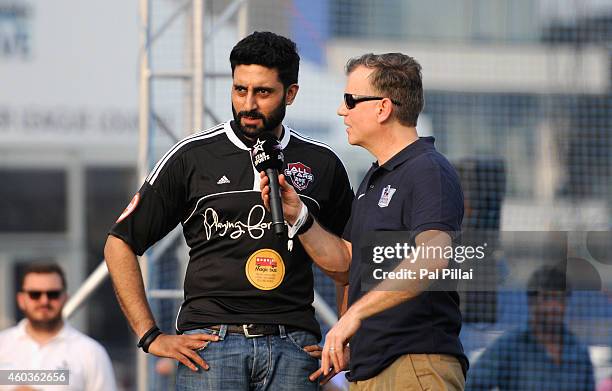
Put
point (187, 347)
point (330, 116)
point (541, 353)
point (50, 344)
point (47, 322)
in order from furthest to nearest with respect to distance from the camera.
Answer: point (330, 116)
point (541, 353)
point (47, 322)
point (50, 344)
point (187, 347)

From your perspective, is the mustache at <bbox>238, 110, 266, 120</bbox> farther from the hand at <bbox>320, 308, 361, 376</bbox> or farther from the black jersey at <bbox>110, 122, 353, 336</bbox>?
the hand at <bbox>320, 308, 361, 376</bbox>

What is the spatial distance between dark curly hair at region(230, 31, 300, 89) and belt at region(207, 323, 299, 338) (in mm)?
757

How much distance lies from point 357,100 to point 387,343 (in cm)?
75

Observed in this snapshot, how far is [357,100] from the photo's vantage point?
365 cm

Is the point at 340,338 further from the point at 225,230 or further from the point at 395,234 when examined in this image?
the point at 225,230

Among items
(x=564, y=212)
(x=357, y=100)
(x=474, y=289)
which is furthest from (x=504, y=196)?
(x=357, y=100)

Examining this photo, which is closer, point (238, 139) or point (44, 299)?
point (238, 139)

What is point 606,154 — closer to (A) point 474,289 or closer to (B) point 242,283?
(A) point 474,289

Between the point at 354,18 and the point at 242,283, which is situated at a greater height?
the point at 354,18

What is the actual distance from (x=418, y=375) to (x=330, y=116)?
4909 mm

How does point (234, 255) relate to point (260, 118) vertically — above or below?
below

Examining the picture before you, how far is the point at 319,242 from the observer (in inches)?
145

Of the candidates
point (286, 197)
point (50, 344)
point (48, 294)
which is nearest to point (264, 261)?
point (286, 197)

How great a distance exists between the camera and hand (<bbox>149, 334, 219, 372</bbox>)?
3.63 metres
